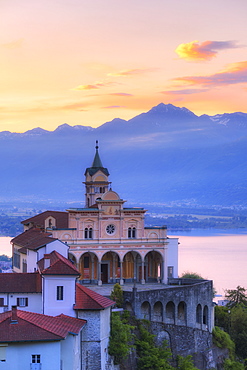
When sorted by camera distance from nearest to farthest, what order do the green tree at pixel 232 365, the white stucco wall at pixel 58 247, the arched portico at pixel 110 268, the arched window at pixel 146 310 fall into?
the white stucco wall at pixel 58 247 → the arched window at pixel 146 310 → the green tree at pixel 232 365 → the arched portico at pixel 110 268

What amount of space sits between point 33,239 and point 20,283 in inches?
613

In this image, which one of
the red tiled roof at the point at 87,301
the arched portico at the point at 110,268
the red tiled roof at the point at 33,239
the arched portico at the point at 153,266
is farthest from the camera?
the arched portico at the point at 153,266

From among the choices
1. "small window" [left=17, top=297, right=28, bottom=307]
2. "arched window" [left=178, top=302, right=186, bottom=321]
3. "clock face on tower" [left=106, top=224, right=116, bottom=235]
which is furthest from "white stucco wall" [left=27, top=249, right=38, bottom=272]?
"arched window" [left=178, top=302, right=186, bottom=321]

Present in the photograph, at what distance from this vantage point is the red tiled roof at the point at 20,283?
4791 centimetres

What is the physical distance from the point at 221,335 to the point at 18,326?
2724 centimetres

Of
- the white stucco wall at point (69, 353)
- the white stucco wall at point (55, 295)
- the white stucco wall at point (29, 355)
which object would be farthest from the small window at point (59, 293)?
the white stucco wall at point (29, 355)

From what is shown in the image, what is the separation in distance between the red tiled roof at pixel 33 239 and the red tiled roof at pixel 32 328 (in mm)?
14318

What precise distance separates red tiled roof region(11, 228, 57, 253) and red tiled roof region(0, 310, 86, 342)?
14.3m

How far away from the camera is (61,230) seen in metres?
65.1

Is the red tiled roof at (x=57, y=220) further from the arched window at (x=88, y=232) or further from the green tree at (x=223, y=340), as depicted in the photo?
the green tree at (x=223, y=340)

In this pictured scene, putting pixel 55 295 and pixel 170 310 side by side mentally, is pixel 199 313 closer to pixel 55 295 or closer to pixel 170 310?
pixel 170 310

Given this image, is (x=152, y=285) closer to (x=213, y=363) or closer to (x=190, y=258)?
(x=213, y=363)

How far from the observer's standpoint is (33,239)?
211 feet

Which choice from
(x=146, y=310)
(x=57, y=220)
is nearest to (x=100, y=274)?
(x=57, y=220)
